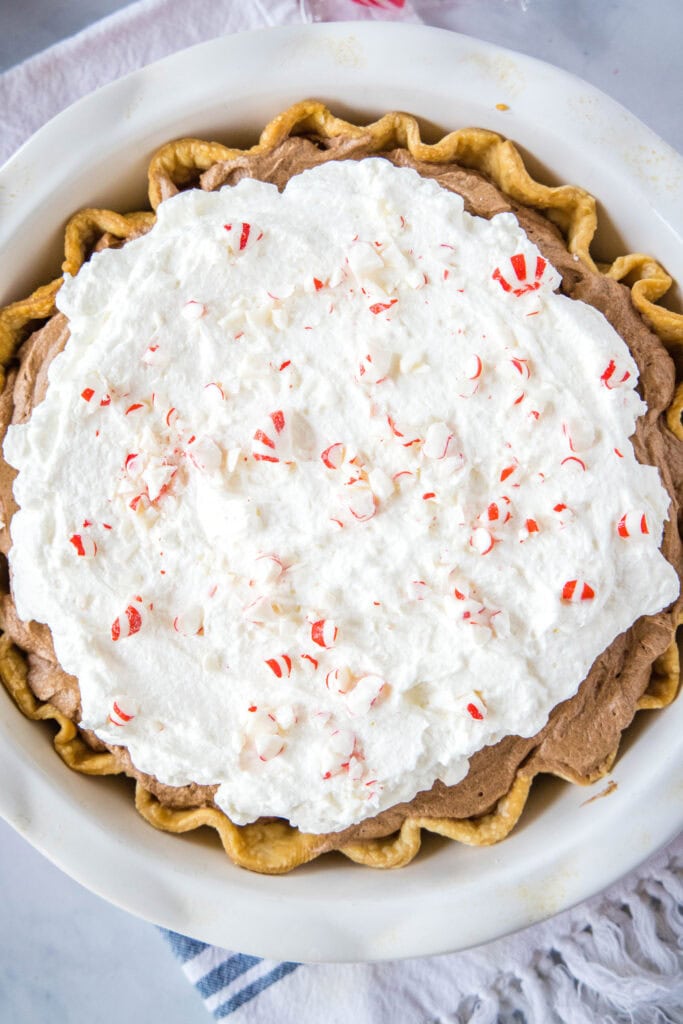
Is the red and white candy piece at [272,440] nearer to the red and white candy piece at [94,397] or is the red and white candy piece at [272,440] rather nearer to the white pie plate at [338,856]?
the red and white candy piece at [94,397]

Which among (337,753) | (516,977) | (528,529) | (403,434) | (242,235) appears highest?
(242,235)

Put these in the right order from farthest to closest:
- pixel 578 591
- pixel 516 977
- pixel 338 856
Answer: pixel 516 977 → pixel 338 856 → pixel 578 591

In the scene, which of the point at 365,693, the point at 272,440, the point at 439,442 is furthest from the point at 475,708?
the point at 272,440

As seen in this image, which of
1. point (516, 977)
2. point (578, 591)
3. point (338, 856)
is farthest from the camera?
point (516, 977)

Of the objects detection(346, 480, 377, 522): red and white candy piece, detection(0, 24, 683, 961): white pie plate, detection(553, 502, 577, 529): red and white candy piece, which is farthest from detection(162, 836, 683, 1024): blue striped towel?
detection(346, 480, 377, 522): red and white candy piece

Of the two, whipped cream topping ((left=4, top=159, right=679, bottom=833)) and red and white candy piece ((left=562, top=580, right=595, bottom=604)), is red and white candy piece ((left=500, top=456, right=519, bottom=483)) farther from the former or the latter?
red and white candy piece ((left=562, top=580, right=595, bottom=604))

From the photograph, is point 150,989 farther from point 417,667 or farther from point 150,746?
point 417,667

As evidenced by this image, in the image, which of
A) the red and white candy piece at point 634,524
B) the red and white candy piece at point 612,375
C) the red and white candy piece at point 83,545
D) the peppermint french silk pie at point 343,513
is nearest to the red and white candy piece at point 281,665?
the peppermint french silk pie at point 343,513

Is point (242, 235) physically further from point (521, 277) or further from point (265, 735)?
point (265, 735)
